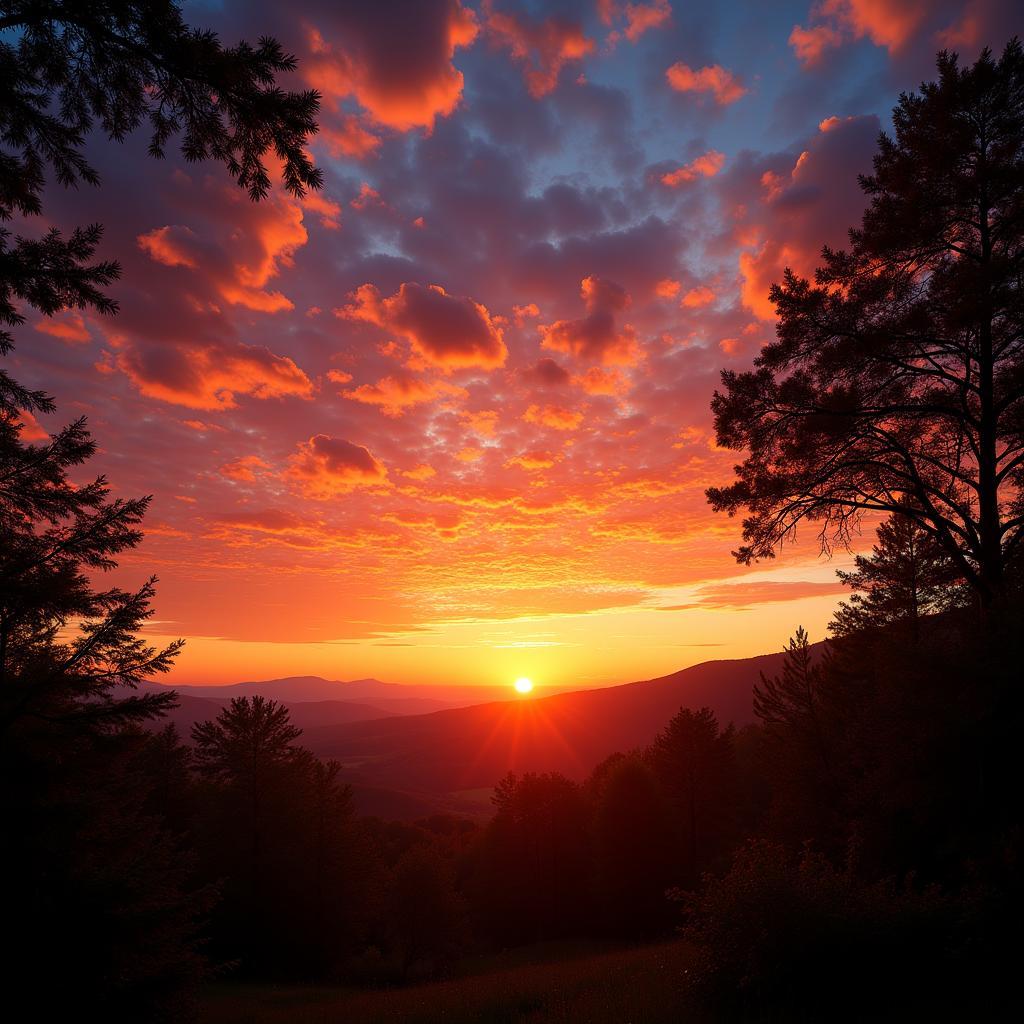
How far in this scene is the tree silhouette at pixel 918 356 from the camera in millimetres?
9148

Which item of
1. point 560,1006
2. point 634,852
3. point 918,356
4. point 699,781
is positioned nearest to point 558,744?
point 699,781

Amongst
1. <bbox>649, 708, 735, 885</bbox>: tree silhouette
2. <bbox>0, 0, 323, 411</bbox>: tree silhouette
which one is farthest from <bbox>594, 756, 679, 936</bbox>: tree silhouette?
<bbox>0, 0, 323, 411</bbox>: tree silhouette

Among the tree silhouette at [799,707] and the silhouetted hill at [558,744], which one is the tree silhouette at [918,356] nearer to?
the tree silhouette at [799,707]

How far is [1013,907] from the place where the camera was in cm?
675

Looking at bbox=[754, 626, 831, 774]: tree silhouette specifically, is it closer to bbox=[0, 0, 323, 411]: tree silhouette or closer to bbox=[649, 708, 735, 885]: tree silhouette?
bbox=[649, 708, 735, 885]: tree silhouette

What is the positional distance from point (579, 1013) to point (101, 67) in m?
13.2

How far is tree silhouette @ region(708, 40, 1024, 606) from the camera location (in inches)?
360

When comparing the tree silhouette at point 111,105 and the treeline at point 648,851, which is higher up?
the tree silhouette at point 111,105

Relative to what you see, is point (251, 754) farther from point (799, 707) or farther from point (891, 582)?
point (891, 582)

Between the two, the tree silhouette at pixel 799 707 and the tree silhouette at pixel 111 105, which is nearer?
the tree silhouette at pixel 111 105

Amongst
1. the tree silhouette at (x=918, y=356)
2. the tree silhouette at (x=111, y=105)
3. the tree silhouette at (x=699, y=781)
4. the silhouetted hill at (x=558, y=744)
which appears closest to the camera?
the tree silhouette at (x=111, y=105)

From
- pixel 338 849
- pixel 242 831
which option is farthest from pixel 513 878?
pixel 242 831

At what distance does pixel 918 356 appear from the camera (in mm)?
9828

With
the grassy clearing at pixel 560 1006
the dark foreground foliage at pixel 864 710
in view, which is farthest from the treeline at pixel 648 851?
the grassy clearing at pixel 560 1006
